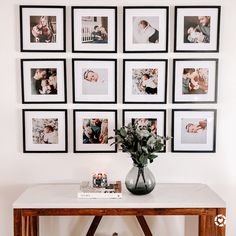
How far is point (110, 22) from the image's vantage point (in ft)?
7.90

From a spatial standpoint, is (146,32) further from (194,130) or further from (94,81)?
(194,130)

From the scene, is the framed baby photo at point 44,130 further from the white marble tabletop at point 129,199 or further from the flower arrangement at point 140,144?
the flower arrangement at point 140,144

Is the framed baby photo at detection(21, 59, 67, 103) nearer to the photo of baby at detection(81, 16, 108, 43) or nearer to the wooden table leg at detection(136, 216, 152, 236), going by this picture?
the photo of baby at detection(81, 16, 108, 43)

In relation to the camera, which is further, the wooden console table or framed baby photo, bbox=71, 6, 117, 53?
framed baby photo, bbox=71, 6, 117, 53

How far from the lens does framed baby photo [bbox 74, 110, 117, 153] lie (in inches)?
96.6

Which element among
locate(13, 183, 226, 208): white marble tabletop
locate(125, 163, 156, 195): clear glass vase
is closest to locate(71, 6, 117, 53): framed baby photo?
locate(125, 163, 156, 195): clear glass vase

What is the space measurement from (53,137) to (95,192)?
56 cm

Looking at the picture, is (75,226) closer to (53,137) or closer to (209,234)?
(53,137)

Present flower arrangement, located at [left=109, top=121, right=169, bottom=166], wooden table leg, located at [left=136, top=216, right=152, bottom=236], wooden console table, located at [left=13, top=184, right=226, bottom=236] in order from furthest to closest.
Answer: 1. wooden table leg, located at [left=136, top=216, right=152, bottom=236]
2. flower arrangement, located at [left=109, top=121, right=169, bottom=166]
3. wooden console table, located at [left=13, top=184, right=226, bottom=236]

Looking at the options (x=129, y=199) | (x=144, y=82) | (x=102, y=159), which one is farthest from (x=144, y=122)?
(x=129, y=199)

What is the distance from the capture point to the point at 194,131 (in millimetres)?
2467

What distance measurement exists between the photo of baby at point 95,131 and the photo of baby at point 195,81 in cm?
62

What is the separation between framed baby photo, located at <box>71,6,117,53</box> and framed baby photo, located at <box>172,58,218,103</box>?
0.50 meters
